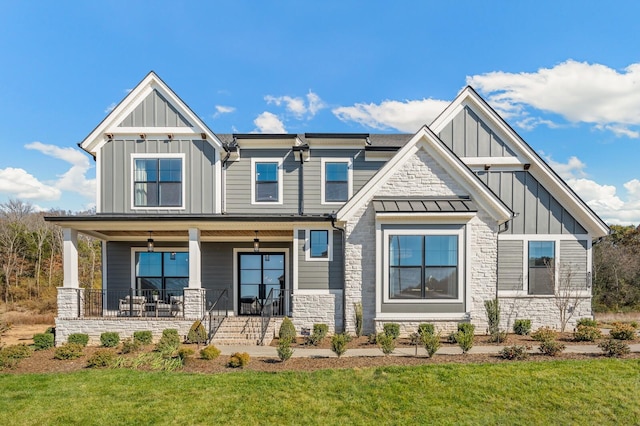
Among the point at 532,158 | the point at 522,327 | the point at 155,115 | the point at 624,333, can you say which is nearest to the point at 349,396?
the point at 522,327

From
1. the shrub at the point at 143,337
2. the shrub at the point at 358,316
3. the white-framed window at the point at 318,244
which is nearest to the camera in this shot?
the shrub at the point at 143,337

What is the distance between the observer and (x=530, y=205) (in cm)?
1330

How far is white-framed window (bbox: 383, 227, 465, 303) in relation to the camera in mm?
11508

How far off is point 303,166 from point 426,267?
→ 583 cm

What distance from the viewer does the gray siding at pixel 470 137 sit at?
13.7 m

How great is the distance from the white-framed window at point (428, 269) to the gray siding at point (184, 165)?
6.71m

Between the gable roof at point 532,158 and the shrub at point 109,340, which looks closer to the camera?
the shrub at point 109,340

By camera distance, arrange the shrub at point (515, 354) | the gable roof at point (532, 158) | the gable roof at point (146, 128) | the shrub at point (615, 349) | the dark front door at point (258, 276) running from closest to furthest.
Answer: the shrub at point (515, 354) < the shrub at point (615, 349) < the gable roof at point (532, 158) < the gable roof at point (146, 128) < the dark front door at point (258, 276)

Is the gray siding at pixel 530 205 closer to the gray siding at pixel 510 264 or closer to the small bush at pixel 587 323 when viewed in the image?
the gray siding at pixel 510 264

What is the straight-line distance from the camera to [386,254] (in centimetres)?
1160

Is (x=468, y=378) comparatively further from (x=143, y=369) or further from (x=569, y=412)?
(x=143, y=369)

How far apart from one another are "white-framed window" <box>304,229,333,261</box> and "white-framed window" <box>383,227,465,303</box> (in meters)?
2.18

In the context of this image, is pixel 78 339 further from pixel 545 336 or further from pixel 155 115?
pixel 545 336

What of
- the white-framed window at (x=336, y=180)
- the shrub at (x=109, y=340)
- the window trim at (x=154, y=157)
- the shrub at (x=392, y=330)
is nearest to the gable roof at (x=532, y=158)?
the white-framed window at (x=336, y=180)
